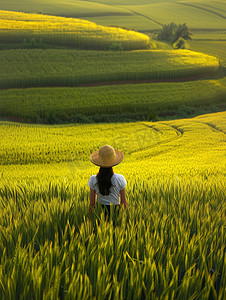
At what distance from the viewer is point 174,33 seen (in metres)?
55.5

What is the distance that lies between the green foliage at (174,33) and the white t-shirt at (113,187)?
175ft

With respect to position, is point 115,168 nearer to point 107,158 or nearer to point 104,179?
point 104,179

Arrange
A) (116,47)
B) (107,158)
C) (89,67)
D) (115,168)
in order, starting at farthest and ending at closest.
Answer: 1. (116,47)
2. (89,67)
3. (115,168)
4. (107,158)

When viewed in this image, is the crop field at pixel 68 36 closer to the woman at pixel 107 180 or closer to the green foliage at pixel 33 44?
the green foliage at pixel 33 44

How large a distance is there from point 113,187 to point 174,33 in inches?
2218

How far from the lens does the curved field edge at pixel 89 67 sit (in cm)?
3281

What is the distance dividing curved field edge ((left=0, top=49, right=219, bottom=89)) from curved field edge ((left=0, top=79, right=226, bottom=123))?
6.73 feet

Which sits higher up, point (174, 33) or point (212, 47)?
point (174, 33)

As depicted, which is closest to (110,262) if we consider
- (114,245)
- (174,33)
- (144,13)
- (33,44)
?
(114,245)

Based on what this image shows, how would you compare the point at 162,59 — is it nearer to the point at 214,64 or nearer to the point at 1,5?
the point at 214,64

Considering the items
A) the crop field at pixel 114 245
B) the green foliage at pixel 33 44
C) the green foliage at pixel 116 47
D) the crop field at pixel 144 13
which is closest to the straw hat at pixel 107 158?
the crop field at pixel 114 245

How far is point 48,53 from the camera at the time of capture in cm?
3800

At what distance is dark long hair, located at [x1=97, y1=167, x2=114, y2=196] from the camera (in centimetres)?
383

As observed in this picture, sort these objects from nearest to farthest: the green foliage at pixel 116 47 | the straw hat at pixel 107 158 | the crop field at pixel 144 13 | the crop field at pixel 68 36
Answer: the straw hat at pixel 107 158, the green foliage at pixel 116 47, the crop field at pixel 68 36, the crop field at pixel 144 13
